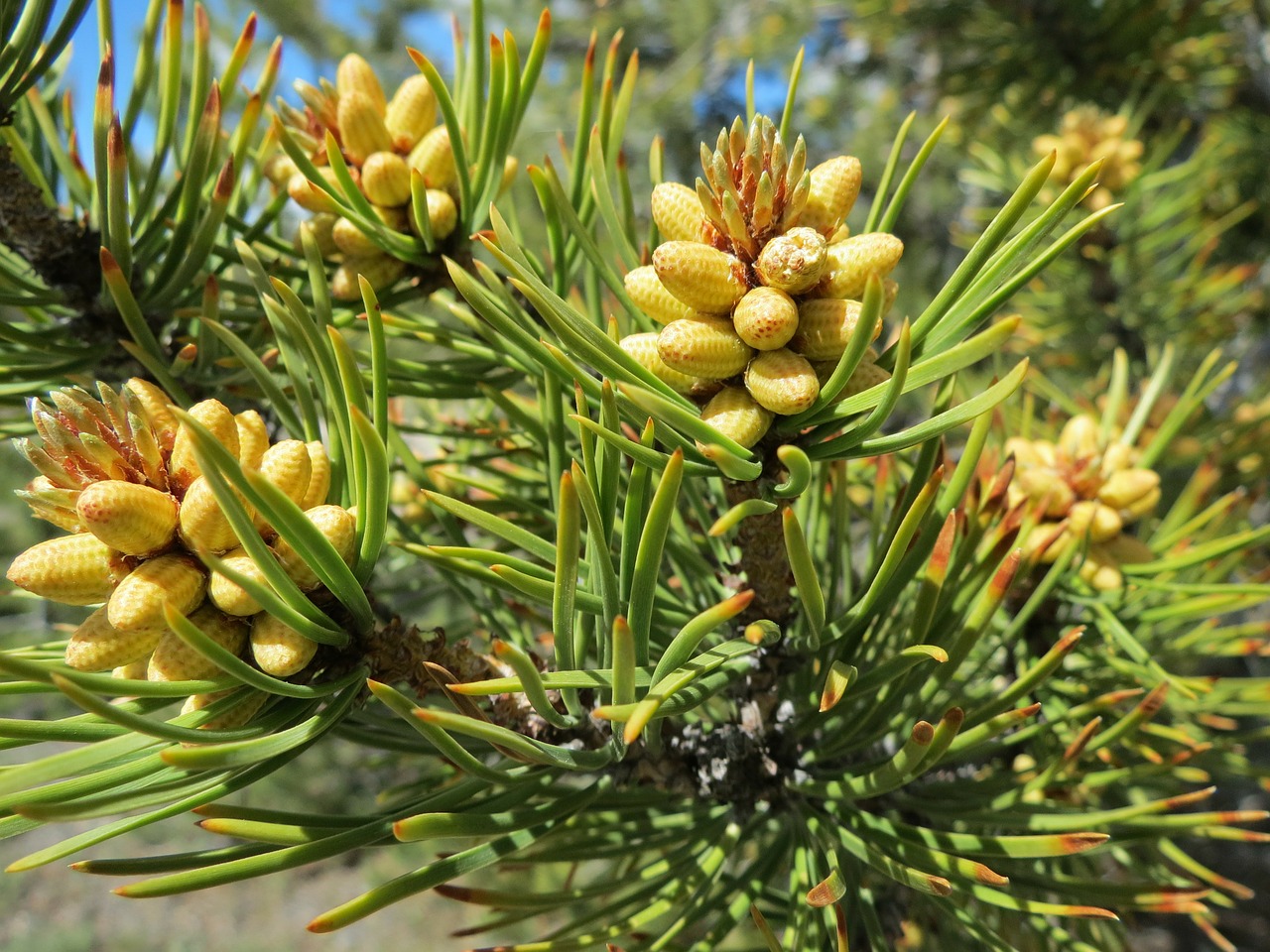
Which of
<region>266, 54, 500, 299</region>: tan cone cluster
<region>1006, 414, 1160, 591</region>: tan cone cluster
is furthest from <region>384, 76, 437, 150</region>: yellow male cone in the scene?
<region>1006, 414, 1160, 591</region>: tan cone cluster

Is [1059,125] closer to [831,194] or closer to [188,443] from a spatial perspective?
[831,194]

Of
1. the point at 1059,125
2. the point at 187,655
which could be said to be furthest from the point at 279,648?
the point at 1059,125

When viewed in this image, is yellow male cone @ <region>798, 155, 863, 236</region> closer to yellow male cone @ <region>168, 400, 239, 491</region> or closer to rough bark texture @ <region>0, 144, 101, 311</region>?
yellow male cone @ <region>168, 400, 239, 491</region>

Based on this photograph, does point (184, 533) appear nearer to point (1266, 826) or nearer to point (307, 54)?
point (1266, 826)

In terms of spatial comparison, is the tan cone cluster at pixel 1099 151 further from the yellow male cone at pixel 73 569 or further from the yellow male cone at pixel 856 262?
the yellow male cone at pixel 73 569

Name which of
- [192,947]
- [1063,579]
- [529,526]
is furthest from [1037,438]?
[192,947]

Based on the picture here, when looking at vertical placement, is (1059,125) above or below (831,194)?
above
